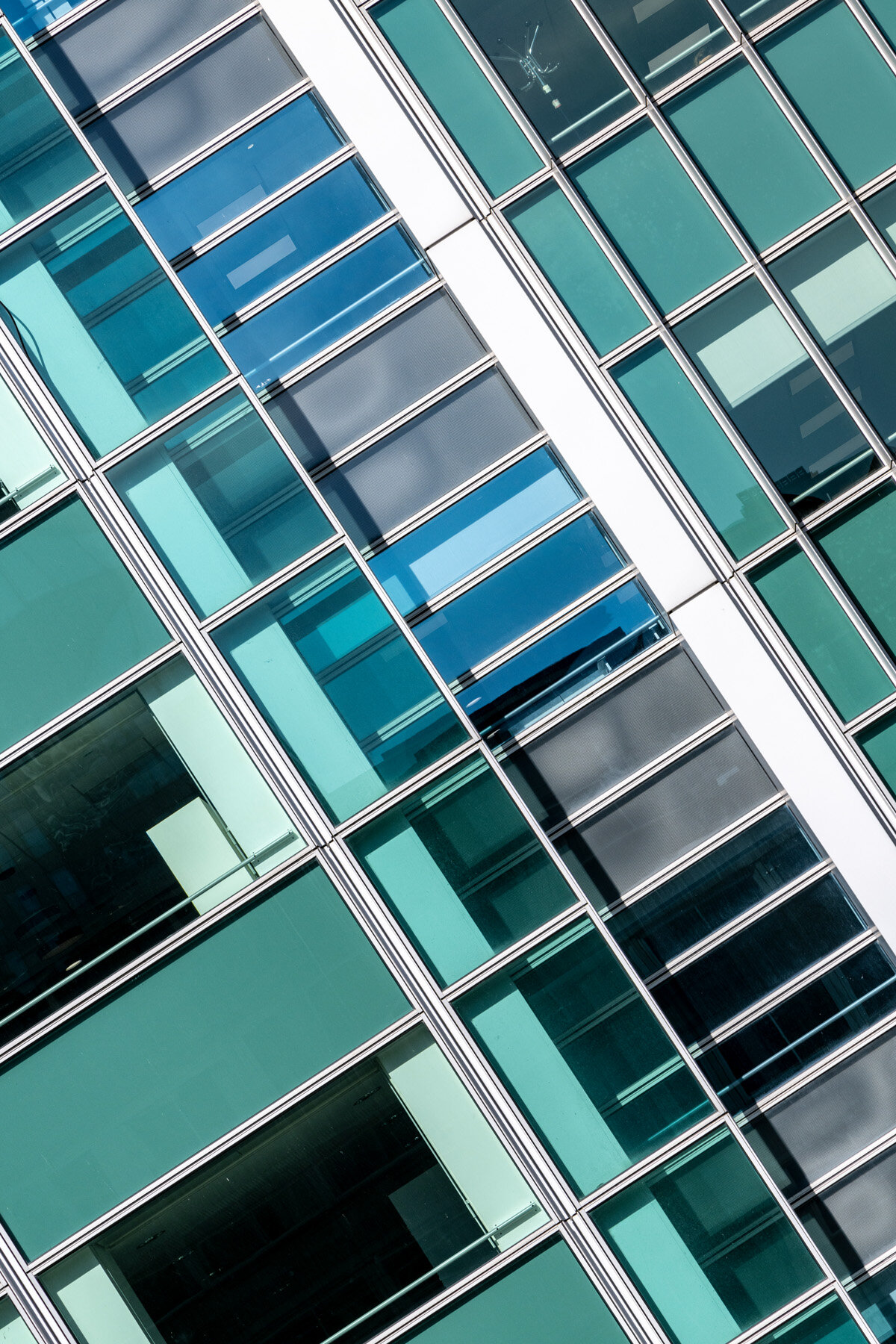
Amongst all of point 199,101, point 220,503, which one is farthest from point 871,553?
point 199,101

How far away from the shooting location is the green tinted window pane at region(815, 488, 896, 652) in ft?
31.6

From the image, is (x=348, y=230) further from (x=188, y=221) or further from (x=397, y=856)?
(x=397, y=856)

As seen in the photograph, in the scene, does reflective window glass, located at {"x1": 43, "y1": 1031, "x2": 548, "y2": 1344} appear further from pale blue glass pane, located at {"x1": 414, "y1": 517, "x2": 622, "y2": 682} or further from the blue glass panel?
pale blue glass pane, located at {"x1": 414, "y1": 517, "x2": 622, "y2": 682}

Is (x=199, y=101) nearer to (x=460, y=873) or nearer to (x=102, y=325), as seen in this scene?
(x=102, y=325)

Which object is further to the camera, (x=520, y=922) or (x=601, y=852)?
(x=601, y=852)

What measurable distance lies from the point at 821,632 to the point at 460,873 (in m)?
4.59

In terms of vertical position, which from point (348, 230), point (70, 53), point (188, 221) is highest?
point (70, 53)

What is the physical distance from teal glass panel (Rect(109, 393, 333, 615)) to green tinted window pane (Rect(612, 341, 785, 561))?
12.2 feet

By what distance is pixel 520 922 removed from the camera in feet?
28.6

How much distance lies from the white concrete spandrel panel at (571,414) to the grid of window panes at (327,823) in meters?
0.22

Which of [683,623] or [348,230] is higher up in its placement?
[348,230]

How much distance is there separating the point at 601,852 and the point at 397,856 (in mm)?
2201

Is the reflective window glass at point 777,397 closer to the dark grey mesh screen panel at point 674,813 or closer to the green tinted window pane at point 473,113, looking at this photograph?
the green tinted window pane at point 473,113

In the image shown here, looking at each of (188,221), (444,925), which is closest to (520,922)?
(444,925)
